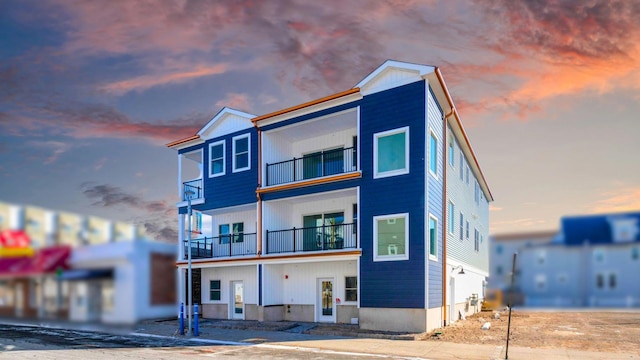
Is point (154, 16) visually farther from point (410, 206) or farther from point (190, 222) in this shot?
point (410, 206)

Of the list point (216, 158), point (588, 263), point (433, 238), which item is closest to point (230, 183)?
point (216, 158)

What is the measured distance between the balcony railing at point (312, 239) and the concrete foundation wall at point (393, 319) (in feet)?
14.2

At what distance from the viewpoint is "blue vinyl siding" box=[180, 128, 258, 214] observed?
104 feet

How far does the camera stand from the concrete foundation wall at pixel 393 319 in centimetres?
2389

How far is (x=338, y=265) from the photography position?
29031 millimetres

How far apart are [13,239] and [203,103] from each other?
40.2 inches

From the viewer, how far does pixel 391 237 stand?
84.0 ft

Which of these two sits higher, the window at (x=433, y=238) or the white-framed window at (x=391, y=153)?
the white-framed window at (x=391, y=153)

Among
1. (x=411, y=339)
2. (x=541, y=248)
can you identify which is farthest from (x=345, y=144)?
(x=541, y=248)

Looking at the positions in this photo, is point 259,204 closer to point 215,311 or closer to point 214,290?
point 214,290

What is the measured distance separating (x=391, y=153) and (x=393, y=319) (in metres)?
7.91

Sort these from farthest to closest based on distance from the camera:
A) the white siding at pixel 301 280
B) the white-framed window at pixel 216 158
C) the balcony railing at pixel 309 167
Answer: the white-framed window at pixel 216 158, the balcony railing at pixel 309 167, the white siding at pixel 301 280

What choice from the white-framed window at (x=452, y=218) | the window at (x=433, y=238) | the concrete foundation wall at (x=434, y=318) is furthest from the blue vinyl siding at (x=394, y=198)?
the white-framed window at (x=452, y=218)

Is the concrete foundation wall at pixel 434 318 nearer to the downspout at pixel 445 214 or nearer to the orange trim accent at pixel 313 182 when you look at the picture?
the downspout at pixel 445 214
